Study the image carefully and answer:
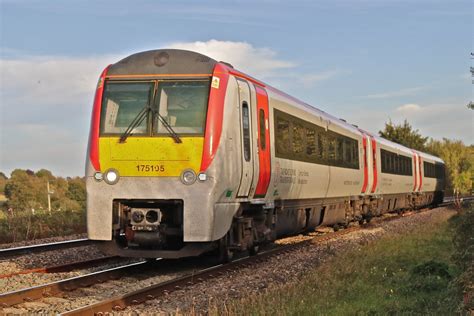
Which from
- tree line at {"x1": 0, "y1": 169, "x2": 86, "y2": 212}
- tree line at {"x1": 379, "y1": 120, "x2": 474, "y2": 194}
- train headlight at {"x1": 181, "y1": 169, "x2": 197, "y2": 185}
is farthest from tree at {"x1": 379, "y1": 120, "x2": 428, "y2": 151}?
train headlight at {"x1": 181, "y1": 169, "x2": 197, "y2": 185}

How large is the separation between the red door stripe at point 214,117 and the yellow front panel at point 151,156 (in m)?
0.10

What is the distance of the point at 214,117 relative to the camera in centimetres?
1033

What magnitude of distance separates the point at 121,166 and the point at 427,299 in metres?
4.99

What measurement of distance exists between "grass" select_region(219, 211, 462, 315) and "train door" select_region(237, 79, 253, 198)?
1885mm

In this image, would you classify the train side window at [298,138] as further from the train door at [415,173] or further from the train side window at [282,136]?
the train door at [415,173]

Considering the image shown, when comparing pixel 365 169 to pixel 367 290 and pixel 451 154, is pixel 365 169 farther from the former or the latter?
pixel 451 154

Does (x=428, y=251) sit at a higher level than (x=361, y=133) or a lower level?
lower

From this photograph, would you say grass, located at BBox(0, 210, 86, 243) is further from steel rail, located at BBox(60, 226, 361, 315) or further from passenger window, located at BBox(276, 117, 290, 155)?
steel rail, located at BBox(60, 226, 361, 315)

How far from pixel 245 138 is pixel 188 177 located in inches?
67.6

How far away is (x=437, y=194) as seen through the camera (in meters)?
44.6

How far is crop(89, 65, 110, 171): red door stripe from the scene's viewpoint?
34.1 ft

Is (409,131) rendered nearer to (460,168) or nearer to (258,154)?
(460,168)

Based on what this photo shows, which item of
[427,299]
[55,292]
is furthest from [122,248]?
[427,299]

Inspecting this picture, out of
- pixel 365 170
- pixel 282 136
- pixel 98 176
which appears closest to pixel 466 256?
pixel 98 176
